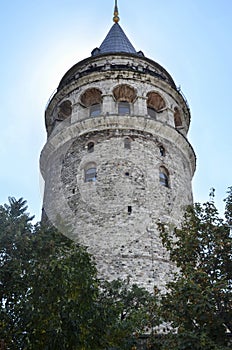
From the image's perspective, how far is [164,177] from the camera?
22.1 meters

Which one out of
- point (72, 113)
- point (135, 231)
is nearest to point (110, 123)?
point (72, 113)

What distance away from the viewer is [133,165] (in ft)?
69.5

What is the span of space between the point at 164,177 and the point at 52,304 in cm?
1280

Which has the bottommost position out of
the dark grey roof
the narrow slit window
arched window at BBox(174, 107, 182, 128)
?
the narrow slit window

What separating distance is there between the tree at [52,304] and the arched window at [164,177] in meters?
9.68

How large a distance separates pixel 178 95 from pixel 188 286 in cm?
1791

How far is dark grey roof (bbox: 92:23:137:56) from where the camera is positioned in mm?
28500

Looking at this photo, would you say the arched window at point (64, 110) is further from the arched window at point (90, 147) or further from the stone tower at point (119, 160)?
the arched window at point (90, 147)

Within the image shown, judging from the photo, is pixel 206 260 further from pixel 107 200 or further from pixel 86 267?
pixel 107 200

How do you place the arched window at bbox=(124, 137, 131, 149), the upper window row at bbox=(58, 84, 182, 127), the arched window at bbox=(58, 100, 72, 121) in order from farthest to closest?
the arched window at bbox=(58, 100, 72, 121) → the upper window row at bbox=(58, 84, 182, 127) → the arched window at bbox=(124, 137, 131, 149)

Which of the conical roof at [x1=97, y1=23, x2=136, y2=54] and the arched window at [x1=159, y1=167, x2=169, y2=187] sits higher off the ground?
the conical roof at [x1=97, y1=23, x2=136, y2=54]


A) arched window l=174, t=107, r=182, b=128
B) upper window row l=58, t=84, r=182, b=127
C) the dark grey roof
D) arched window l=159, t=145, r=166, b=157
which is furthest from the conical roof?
arched window l=159, t=145, r=166, b=157

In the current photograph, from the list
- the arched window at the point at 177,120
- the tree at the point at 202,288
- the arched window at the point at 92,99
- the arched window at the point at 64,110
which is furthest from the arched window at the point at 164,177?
the tree at the point at 202,288

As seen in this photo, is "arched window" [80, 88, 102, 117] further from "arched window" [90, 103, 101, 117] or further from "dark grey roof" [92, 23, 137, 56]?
"dark grey roof" [92, 23, 137, 56]
